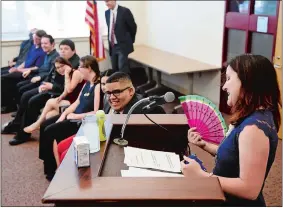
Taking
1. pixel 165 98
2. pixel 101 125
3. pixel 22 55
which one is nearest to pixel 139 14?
pixel 22 55

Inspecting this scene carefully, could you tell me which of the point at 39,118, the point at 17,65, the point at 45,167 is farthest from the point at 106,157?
the point at 17,65

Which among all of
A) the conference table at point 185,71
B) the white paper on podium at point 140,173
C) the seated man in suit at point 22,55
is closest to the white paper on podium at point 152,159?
the white paper on podium at point 140,173

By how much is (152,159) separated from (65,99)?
7.13 feet

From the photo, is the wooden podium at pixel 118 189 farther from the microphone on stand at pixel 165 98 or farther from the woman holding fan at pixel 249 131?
the microphone on stand at pixel 165 98

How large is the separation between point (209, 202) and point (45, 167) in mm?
2250

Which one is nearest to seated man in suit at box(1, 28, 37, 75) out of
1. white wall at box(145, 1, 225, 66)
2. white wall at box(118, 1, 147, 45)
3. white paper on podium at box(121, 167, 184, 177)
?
white wall at box(118, 1, 147, 45)

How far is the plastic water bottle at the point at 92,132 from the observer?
5.79 feet

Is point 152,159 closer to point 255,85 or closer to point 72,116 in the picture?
point 255,85

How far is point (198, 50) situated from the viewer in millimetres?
5109

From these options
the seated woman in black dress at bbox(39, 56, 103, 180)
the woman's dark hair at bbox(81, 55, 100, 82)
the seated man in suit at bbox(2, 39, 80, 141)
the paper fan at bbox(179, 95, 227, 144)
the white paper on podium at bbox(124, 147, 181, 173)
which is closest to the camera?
the white paper on podium at bbox(124, 147, 181, 173)

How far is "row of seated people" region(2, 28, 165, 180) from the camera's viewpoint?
2410mm

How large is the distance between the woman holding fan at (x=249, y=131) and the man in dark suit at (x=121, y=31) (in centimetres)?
378

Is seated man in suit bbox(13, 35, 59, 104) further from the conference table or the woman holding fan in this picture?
the woman holding fan

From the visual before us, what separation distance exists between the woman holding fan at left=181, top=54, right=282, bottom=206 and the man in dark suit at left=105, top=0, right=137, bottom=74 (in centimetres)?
378
